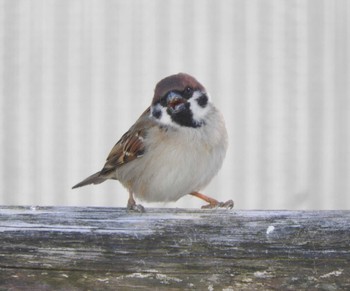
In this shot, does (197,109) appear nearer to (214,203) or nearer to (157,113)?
(157,113)

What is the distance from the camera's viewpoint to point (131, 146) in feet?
11.6

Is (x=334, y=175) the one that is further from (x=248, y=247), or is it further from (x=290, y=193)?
(x=248, y=247)

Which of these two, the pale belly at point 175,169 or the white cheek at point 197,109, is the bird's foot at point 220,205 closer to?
the pale belly at point 175,169

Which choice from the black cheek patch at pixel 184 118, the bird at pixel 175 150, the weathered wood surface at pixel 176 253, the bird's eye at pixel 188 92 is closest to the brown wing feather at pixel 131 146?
the bird at pixel 175 150

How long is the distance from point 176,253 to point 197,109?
1499 mm

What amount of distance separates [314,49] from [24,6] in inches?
69.0

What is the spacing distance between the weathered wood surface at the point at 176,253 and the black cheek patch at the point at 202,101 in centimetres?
140

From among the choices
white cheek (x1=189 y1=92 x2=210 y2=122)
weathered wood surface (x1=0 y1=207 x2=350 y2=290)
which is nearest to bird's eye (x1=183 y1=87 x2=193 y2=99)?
white cheek (x1=189 y1=92 x2=210 y2=122)

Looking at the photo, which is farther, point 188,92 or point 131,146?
point 131,146

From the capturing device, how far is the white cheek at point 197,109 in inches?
131

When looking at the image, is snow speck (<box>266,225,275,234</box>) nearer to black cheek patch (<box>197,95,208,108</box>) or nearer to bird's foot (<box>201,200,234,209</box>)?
bird's foot (<box>201,200,234,209</box>)

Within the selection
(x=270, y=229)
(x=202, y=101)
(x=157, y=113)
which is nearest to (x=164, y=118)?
(x=157, y=113)

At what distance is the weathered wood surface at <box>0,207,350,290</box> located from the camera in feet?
6.19

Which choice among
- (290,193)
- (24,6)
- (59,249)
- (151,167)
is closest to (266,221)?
(59,249)
